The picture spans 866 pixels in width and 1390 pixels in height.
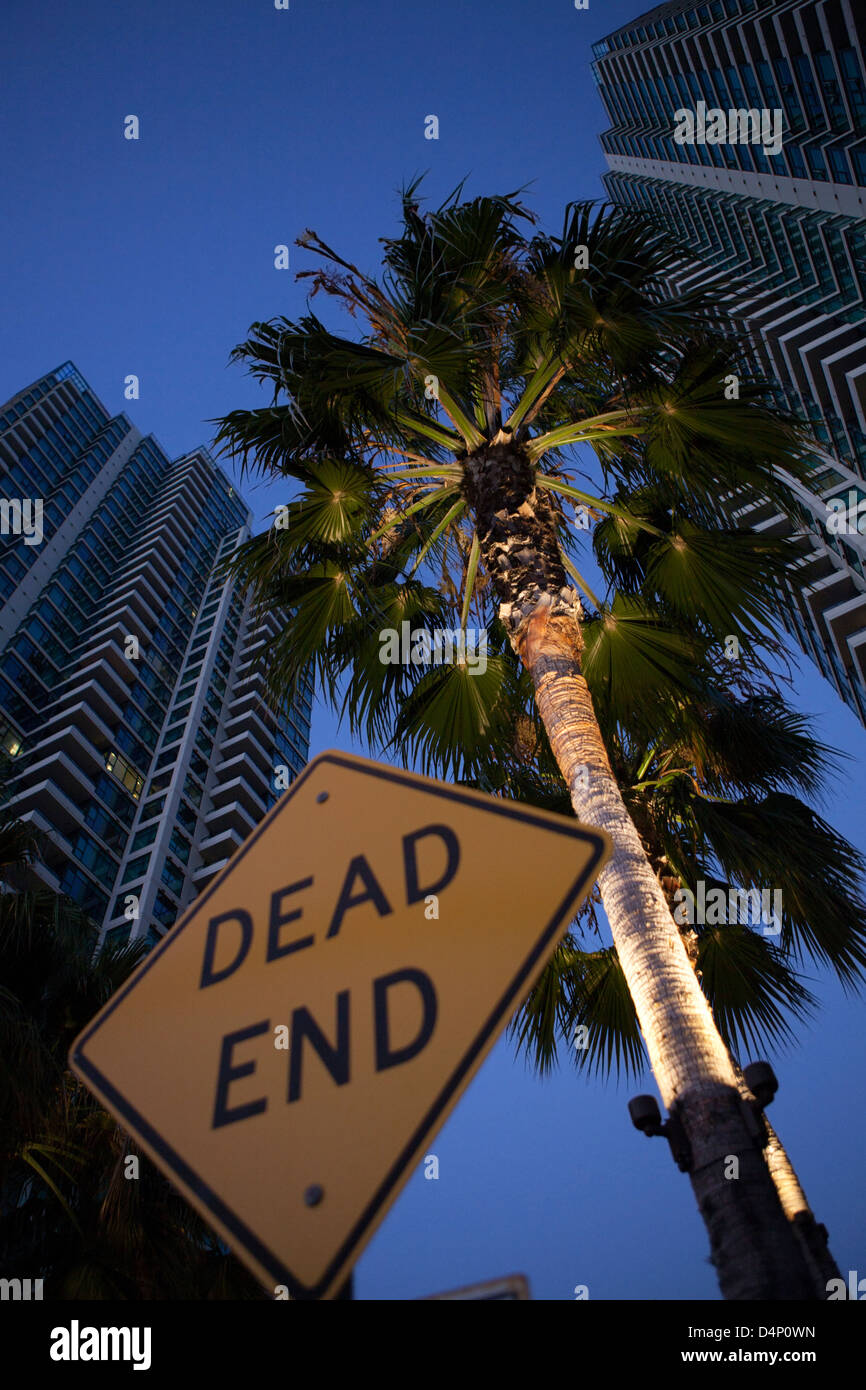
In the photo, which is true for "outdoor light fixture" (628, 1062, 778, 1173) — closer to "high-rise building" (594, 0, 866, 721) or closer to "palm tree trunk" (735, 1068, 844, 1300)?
"palm tree trunk" (735, 1068, 844, 1300)

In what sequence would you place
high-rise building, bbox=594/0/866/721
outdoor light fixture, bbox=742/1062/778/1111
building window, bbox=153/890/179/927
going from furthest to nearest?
1. building window, bbox=153/890/179/927
2. high-rise building, bbox=594/0/866/721
3. outdoor light fixture, bbox=742/1062/778/1111

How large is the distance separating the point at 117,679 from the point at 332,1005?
180ft

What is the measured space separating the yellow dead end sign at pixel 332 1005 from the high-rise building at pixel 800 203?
35345 millimetres

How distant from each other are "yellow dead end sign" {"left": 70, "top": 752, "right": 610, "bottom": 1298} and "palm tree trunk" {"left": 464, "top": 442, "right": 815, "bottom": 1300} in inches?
56.0

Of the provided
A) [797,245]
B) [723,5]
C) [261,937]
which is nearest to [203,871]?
[261,937]

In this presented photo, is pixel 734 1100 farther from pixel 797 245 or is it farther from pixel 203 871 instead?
pixel 797 245

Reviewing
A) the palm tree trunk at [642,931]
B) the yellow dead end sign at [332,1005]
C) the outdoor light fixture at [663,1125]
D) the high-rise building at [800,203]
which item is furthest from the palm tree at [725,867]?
the high-rise building at [800,203]

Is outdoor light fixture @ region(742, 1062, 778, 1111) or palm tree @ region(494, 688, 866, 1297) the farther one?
palm tree @ region(494, 688, 866, 1297)

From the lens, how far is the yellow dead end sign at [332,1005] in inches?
58.6

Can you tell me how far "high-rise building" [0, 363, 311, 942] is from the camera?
45.2 m

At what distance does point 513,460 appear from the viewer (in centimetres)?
679

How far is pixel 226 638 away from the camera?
2544 inches

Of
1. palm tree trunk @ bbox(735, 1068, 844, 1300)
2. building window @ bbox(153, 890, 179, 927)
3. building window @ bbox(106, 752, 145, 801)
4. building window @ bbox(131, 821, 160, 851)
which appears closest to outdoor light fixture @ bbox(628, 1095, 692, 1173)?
palm tree trunk @ bbox(735, 1068, 844, 1300)

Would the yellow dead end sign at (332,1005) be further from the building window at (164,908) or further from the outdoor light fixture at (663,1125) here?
the building window at (164,908)
